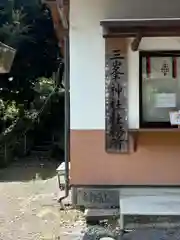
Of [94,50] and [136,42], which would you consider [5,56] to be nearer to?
[136,42]

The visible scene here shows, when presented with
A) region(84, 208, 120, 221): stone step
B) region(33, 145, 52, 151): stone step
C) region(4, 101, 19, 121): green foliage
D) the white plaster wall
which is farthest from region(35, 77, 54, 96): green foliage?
region(84, 208, 120, 221): stone step

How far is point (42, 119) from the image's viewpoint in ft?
52.6

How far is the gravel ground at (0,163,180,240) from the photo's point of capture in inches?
223

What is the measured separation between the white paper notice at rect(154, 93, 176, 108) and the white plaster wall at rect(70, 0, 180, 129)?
33 centimetres

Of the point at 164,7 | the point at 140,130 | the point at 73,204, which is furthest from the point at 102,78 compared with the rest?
the point at 73,204

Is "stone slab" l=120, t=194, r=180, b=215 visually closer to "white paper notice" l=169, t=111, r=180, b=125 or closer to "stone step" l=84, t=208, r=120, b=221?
"stone step" l=84, t=208, r=120, b=221

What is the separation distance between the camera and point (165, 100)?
6.98 m

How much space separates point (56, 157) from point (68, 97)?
829cm

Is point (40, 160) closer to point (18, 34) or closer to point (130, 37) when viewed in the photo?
point (18, 34)

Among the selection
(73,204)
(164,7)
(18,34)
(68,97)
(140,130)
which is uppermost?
(18,34)

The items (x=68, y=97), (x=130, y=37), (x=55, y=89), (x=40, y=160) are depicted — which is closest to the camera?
(x=130, y=37)

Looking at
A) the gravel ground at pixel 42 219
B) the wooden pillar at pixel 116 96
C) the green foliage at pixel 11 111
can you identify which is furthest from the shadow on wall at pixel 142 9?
the green foliage at pixel 11 111

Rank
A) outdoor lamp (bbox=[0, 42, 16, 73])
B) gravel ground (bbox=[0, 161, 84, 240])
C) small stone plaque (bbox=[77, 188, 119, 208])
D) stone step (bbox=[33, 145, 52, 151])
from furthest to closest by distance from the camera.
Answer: stone step (bbox=[33, 145, 52, 151]) < small stone plaque (bbox=[77, 188, 119, 208]) < gravel ground (bbox=[0, 161, 84, 240]) < outdoor lamp (bbox=[0, 42, 16, 73])

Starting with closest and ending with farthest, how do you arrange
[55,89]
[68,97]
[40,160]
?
[68,97] → [40,160] → [55,89]
